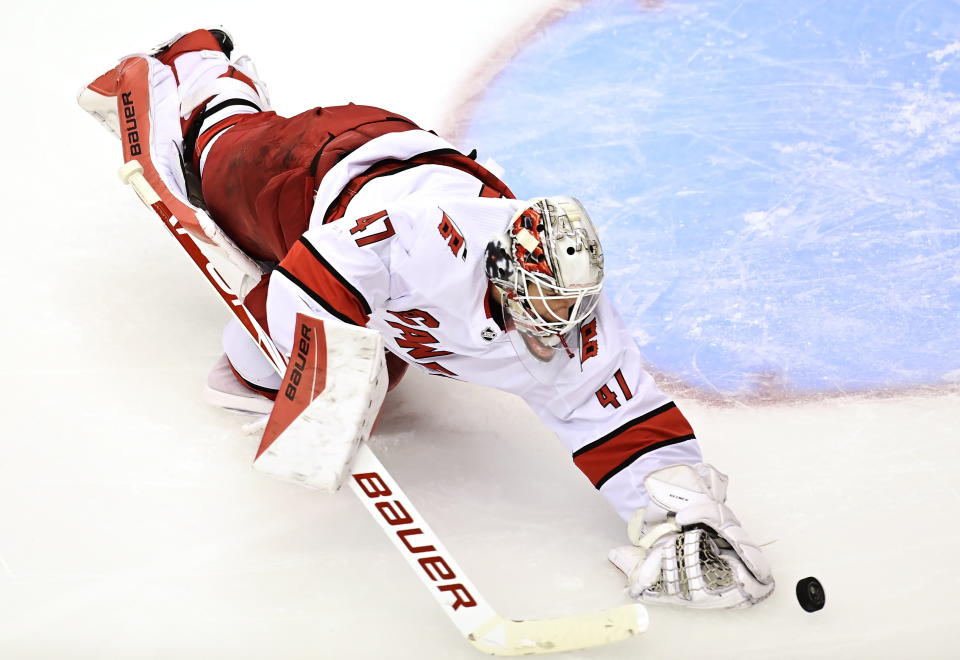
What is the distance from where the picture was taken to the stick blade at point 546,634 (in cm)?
262

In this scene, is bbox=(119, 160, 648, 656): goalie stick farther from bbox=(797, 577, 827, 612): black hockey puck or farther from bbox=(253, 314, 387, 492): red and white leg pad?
bbox=(797, 577, 827, 612): black hockey puck

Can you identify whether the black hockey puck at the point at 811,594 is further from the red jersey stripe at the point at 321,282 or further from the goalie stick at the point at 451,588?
the red jersey stripe at the point at 321,282

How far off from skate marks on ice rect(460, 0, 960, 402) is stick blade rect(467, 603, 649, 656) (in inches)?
45.7

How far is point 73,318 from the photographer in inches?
147

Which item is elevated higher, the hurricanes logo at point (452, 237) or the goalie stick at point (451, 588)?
the hurricanes logo at point (452, 237)

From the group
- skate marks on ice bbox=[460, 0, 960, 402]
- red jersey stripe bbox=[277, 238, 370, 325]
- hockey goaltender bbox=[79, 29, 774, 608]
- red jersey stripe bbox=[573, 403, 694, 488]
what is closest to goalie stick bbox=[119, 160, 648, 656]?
hockey goaltender bbox=[79, 29, 774, 608]

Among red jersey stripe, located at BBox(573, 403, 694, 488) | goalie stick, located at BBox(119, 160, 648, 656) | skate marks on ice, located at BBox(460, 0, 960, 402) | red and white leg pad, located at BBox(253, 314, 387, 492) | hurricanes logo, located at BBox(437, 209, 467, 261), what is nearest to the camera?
red and white leg pad, located at BBox(253, 314, 387, 492)

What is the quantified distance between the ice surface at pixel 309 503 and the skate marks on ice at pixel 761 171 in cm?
12

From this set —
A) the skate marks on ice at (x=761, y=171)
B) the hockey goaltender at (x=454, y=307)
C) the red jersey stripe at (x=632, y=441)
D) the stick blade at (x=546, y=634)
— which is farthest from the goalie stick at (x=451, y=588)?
the skate marks on ice at (x=761, y=171)

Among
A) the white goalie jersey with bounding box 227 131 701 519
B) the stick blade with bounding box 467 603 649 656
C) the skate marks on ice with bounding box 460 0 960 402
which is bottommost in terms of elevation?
the skate marks on ice with bounding box 460 0 960 402

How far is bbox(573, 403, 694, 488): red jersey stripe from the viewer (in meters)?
2.94

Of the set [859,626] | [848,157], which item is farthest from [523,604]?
[848,157]

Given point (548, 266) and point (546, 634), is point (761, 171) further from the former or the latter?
point (546, 634)

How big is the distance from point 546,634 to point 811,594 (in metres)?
0.64
